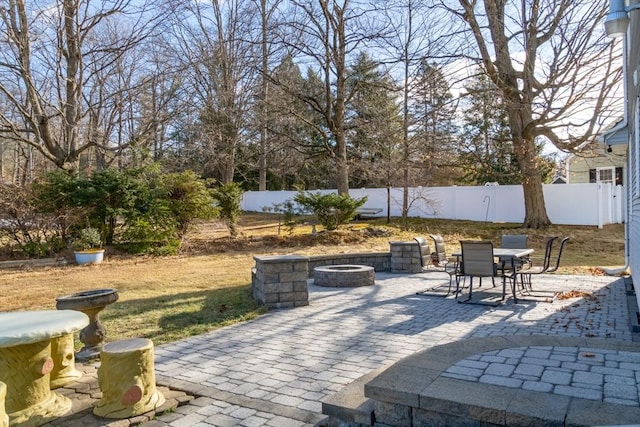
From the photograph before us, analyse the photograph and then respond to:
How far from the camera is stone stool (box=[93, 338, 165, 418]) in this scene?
11.2 ft

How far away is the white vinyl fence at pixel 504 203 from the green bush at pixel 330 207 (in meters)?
2.64

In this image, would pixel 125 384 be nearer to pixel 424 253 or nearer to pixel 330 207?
pixel 424 253

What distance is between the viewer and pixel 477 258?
7.06 meters

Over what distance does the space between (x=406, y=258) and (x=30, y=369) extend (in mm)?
8166

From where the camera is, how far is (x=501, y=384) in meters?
2.92

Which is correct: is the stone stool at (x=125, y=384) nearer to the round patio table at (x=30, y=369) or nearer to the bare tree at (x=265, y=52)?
the round patio table at (x=30, y=369)

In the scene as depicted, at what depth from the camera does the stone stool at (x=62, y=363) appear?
4.04 meters

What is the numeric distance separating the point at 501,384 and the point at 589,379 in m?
0.62

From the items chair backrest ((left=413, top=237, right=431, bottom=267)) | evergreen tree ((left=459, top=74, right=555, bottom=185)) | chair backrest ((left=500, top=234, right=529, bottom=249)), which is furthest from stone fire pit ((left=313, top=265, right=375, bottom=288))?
evergreen tree ((left=459, top=74, right=555, bottom=185))

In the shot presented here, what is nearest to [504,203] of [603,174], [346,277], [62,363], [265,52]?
[603,174]

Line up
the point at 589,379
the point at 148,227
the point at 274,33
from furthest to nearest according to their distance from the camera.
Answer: the point at 274,33, the point at 148,227, the point at 589,379

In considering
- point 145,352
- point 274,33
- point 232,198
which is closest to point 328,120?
point 274,33

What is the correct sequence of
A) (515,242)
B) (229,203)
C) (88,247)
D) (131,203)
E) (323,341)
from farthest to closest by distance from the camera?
(229,203) → (131,203) → (88,247) → (515,242) → (323,341)

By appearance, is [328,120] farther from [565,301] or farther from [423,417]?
[423,417]
